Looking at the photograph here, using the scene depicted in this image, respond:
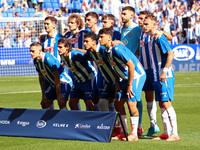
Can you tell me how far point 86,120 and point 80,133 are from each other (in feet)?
0.74

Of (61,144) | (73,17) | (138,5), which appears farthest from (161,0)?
(61,144)

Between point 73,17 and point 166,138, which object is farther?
point 73,17

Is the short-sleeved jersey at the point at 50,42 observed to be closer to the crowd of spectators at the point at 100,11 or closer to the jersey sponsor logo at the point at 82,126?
the jersey sponsor logo at the point at 82,126

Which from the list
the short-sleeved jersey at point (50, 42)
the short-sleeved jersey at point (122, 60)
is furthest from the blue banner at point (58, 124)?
the short-sleeved jersey at point (50, 42)

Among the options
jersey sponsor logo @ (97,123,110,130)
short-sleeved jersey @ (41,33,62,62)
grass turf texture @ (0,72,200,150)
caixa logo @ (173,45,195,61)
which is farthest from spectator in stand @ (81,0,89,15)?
jersey sponsor logo @ (97,123,110,130)

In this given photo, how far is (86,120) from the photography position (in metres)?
7.29

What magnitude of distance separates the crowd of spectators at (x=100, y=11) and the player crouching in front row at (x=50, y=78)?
48.8ft

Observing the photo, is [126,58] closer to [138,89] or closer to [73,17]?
[138,89]

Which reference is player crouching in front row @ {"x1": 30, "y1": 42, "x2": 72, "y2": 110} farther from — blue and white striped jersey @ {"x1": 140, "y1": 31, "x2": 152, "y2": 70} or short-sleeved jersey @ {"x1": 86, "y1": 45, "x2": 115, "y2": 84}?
blue and white striped jersey @ {"x1": 140, "y1": 31, "x2": 152, "y2": 70}

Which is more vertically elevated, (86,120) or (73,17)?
(73,17)

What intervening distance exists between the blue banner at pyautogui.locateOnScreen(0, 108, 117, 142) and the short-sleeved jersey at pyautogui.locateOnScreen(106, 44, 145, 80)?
76cm

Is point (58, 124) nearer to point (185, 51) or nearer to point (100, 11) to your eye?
point (185, 51)

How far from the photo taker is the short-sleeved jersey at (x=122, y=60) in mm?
7129

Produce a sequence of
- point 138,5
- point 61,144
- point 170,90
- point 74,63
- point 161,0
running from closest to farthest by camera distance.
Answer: point 61,144, point 170,90, point 74,63, point 138,5, point 161,0
